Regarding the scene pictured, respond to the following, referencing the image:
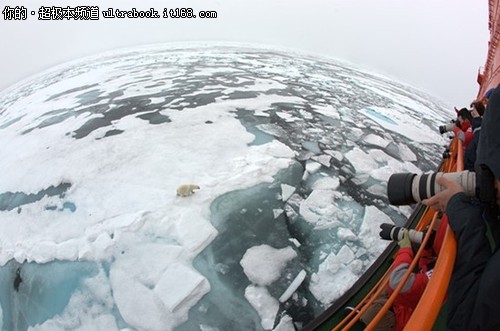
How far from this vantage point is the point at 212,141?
135 inches

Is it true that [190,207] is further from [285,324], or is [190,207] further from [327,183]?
[327,183]

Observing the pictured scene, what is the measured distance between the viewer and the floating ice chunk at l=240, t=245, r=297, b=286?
2.17 meters

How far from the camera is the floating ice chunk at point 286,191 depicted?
270 cm

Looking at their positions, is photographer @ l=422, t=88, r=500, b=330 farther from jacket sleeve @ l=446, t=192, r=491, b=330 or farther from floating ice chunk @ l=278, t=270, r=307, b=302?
floating ice chunk @ l=278, t=270, r=307, b=302

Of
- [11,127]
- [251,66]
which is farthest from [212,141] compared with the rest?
[251,66]

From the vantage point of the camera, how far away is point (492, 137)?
0.87m

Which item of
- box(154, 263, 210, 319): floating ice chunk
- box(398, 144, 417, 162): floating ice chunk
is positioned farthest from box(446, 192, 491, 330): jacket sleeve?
box(398, 144, 417, 162): floating ice chunk

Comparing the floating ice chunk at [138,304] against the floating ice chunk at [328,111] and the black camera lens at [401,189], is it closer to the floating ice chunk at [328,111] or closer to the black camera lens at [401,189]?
the black camera lens at [401,189]

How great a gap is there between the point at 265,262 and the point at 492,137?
1602 millimetres

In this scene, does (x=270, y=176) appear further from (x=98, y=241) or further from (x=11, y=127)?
(x=11, y=127)

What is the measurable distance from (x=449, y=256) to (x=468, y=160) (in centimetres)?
160

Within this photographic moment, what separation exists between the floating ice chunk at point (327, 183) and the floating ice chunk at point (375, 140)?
1040 mm

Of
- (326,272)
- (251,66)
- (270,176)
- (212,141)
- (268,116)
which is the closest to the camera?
(326,272)

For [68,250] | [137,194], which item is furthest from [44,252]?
[137,194]
